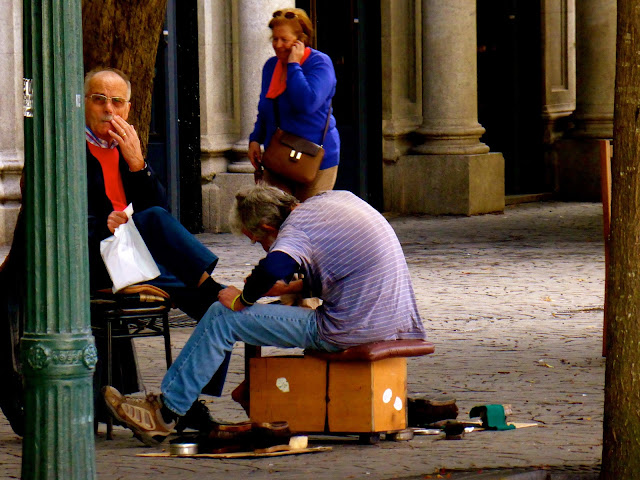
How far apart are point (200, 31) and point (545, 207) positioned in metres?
5.33

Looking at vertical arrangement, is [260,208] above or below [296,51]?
below

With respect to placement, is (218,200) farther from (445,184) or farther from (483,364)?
(483,364)

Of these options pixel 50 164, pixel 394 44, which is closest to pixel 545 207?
pixel 394 44

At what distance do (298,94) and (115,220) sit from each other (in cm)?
303

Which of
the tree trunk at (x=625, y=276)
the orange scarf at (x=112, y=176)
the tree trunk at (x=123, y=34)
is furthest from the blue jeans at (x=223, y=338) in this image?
the tree trunk at (x=123, y=34)

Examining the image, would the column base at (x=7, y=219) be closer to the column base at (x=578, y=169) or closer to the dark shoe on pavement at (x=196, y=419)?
the dark shoe on pavement at (x=196, y=419)

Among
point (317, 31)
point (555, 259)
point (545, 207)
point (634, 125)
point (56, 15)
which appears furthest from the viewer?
point (545, 207)

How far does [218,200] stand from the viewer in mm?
14438

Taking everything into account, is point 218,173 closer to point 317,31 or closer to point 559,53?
point 317,31

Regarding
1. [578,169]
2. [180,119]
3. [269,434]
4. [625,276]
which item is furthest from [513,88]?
[625,276]

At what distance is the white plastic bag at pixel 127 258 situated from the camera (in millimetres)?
5676

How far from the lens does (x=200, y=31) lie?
47.8 ft

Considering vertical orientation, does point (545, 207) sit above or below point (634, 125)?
below

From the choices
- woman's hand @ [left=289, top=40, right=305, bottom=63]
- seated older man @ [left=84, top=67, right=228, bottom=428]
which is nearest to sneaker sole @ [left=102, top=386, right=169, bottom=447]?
seated older man @ [left=84, top=67, right=228, bottom=428]
